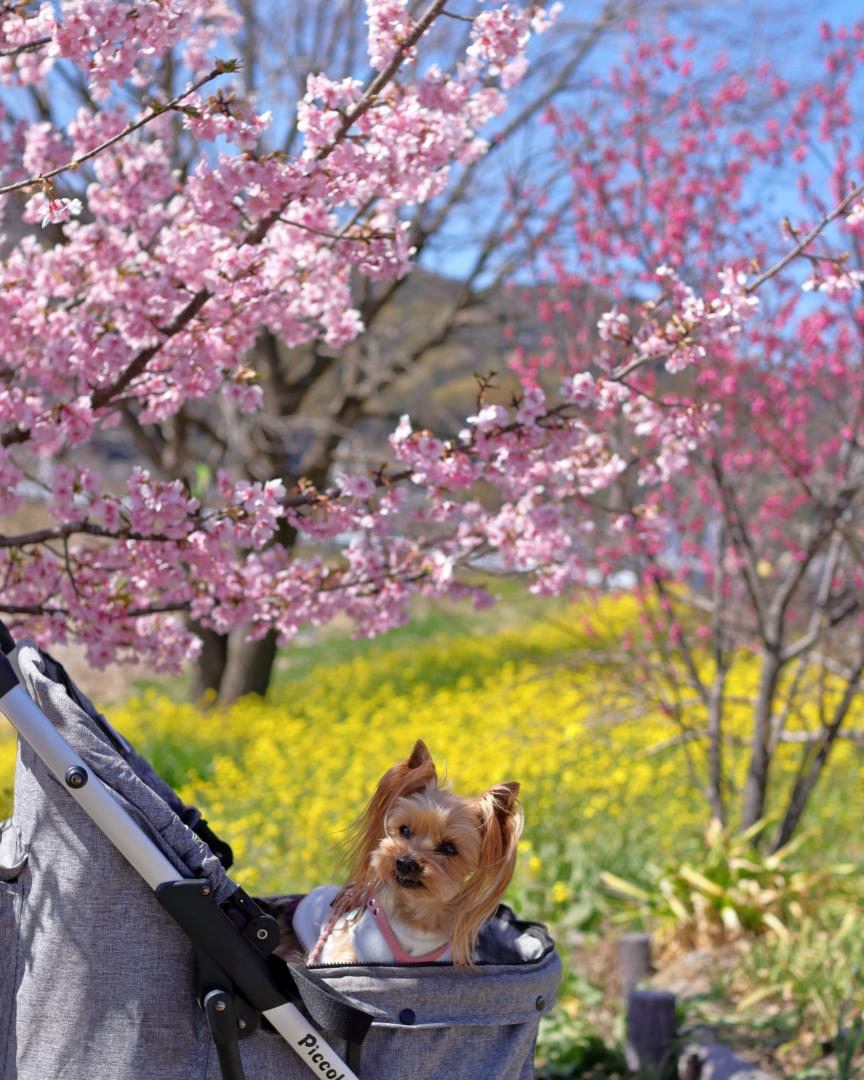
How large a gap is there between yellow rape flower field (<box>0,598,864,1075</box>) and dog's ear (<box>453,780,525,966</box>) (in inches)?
62.5

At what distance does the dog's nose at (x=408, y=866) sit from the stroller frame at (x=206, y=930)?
0.78 feet

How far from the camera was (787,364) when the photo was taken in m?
5.76

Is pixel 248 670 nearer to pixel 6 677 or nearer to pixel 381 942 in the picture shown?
pixel 381 942

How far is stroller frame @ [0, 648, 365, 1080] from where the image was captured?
1.79 meters

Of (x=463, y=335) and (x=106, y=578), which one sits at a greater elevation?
(x=463, y=335)

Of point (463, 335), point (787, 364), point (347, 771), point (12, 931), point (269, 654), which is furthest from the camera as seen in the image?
point (463, 335)

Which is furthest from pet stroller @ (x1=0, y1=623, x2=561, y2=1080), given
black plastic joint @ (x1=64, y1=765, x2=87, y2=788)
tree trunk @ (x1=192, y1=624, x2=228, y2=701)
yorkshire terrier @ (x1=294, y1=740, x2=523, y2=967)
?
tree trunk @ (x1=192, y1=624, x2=228, y2=701)

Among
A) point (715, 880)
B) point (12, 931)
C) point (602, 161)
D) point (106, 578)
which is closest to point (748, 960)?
point (715, 880)

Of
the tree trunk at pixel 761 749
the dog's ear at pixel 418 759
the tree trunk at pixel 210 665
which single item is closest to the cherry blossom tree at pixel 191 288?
the dog's ear at pixel 418 759

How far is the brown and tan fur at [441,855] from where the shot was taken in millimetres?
1979

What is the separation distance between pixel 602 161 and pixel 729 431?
150cm

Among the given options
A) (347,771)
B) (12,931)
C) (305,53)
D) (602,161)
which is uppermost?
(305,53)

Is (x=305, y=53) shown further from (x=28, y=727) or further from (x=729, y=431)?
(x=28, y=727)

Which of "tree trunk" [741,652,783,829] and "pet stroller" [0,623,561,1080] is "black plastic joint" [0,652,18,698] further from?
"tree trunk" [741,652,783,829]
